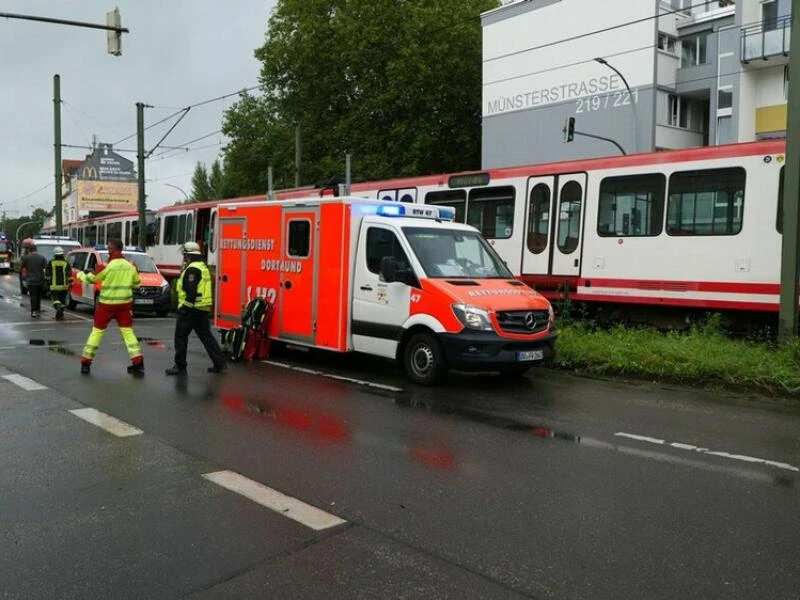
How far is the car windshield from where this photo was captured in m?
20.0

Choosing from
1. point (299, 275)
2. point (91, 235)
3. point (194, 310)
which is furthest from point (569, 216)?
point (91, 235)

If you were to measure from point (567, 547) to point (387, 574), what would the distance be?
102cm

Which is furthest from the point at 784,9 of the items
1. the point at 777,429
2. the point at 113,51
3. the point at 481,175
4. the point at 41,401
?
the point at 41,401

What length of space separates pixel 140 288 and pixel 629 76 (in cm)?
2631

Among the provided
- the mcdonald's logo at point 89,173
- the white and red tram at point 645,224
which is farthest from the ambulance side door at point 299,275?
the mcdonald's logo at point 89,173

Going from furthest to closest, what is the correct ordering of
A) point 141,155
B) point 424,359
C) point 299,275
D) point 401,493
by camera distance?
1. point 141,155
2. point 299,275
3. point 424,359
4. point 401,493

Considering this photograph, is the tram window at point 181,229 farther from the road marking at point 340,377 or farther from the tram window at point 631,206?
the tram window at point 631,206

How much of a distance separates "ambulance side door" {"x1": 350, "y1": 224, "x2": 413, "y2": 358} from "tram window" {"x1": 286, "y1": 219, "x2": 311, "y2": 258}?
0.97 m

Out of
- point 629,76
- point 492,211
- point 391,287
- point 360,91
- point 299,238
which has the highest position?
point 629,76

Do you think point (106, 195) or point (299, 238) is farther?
point (106, 195)

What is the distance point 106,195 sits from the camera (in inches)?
2287

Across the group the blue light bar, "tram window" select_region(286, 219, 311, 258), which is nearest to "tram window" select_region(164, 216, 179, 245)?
"tram window" select_region(286, 219, 311, 258)

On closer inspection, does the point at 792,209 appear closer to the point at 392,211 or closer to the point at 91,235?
the point at 392,211

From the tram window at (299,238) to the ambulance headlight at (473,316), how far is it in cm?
290
